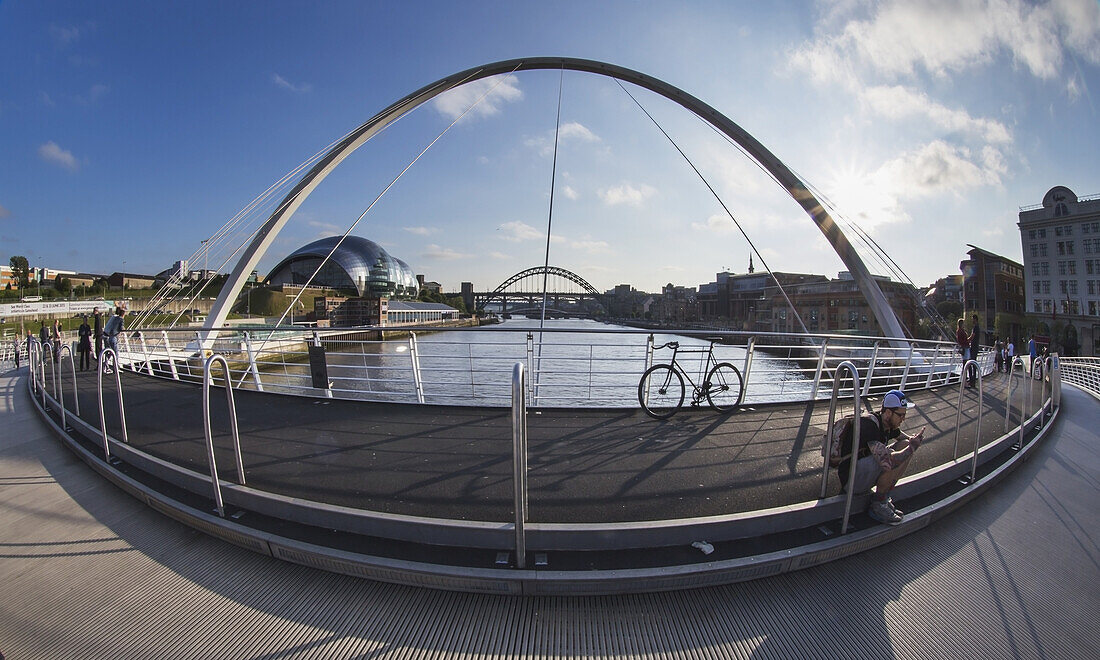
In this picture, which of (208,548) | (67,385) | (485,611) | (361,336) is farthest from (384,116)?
(361,336)

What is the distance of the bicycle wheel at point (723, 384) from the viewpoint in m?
4.64

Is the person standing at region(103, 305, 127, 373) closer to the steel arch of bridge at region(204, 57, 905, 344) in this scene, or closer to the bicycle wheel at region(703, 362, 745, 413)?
the steel arch of bridge at region(204, 57, 905, 344)

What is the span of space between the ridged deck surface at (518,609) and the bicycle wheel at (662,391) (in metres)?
2.23

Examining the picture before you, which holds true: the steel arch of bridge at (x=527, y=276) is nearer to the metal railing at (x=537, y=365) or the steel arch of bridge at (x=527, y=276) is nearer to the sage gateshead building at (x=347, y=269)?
the sage gateshead building at (x=347, y=269)

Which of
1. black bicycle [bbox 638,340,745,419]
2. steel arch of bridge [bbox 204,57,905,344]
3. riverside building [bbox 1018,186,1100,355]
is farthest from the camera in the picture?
riverside building [bbox 1018,186,1100,355]

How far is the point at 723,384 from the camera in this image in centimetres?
468

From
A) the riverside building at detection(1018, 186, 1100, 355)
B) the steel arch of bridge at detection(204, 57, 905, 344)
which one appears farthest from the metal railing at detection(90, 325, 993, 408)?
the riverside building at detection(1018, 186, 1100, 355)

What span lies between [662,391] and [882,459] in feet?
7.82

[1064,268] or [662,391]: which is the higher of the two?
[1064,268]

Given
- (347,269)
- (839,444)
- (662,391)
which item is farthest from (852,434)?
(347,269)

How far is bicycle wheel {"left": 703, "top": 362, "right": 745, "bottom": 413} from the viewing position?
4637 millimetres

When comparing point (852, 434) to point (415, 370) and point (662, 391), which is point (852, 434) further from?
point (415, 370)

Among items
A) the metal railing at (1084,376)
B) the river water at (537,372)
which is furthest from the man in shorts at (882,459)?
the metal railing at (1084,376)

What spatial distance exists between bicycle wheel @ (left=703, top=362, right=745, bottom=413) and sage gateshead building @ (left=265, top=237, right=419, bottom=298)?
216ft
